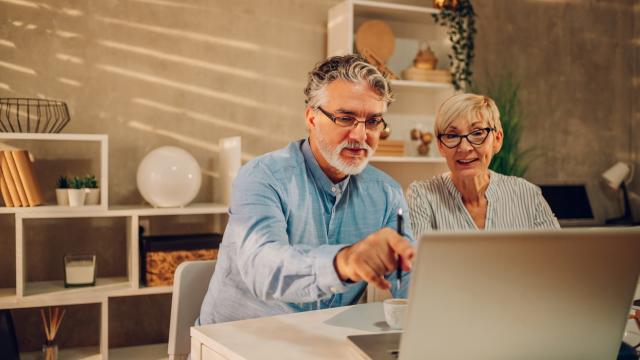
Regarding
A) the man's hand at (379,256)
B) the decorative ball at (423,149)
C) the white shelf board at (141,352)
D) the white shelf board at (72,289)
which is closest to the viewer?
the man's hand at (379,256)

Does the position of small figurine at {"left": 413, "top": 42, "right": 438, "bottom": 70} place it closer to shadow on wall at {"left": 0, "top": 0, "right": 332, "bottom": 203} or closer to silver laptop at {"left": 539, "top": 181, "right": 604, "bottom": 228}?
shadow on wall at {"left": 0, "top": 0, "right": 332, "bottom": 203}

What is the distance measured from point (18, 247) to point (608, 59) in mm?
4025

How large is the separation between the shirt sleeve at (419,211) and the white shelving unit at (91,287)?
1.16 m

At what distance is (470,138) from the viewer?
219 cm

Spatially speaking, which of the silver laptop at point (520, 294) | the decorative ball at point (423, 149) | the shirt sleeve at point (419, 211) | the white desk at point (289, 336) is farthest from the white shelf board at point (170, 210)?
the silver laptop at point (520, 294)

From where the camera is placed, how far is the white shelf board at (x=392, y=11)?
356 cm

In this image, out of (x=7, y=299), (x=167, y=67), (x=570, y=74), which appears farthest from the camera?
(x=570, y=74)

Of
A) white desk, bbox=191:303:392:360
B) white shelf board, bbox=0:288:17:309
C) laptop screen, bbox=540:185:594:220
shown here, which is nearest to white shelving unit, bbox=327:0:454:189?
laptop screen, bbox=540:185:594:220

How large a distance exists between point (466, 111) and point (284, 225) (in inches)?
36.3

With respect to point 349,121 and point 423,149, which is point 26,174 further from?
point 423,149

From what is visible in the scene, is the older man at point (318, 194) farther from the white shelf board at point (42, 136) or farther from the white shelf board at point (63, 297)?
the white shelf board at point (42, 136)

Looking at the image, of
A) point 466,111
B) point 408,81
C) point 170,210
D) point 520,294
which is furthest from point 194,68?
point 520,294

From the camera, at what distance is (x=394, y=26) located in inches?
153

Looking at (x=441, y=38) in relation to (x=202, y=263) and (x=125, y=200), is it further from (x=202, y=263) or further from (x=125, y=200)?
(x=202, y=263)
